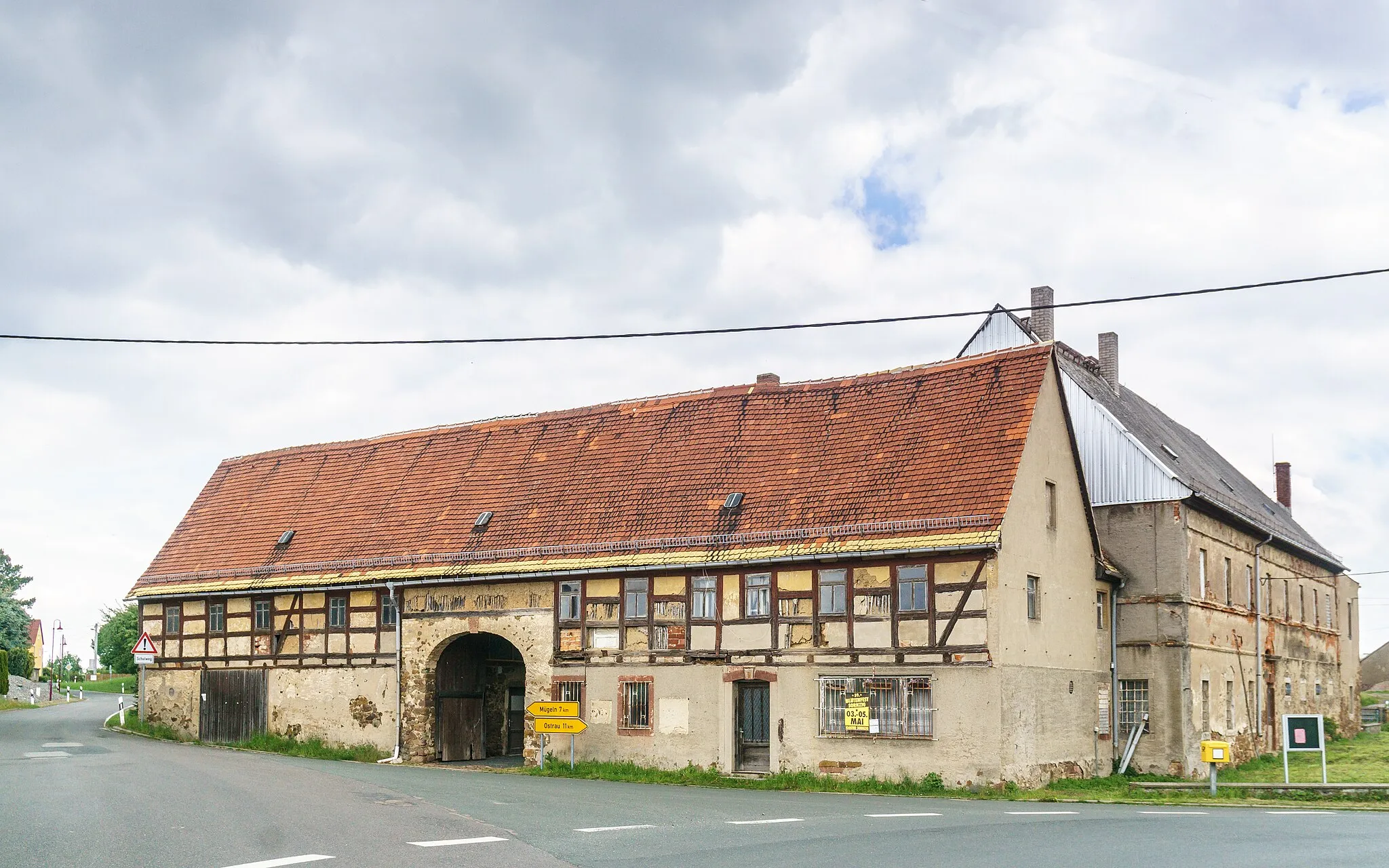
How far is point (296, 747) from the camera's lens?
32.1 m

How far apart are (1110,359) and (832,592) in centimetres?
1616

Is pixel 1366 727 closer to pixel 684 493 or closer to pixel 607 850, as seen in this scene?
pixel 684 493

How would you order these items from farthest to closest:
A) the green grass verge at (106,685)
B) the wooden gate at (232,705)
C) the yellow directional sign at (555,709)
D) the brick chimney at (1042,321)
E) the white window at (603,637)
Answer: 1. the green grass verge at (106,685)
2. the brick chimney at (1042,321)
3. the wooden gate at (232,705)
4. the white window at (603,637)
5. the yellow directional sign at (555,709)

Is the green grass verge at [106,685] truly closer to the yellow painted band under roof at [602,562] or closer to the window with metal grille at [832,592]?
the yellow painted band under roof at [602,562]

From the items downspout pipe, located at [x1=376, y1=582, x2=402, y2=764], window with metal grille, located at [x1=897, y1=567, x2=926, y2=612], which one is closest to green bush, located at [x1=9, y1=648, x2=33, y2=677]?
downspout pipe, located at [x1=376, y1=582, x2=402, y2=764]

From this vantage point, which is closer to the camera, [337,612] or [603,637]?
[603,637]

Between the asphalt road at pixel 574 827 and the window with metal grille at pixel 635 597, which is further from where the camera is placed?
the window with metal grille at pixel 635 597

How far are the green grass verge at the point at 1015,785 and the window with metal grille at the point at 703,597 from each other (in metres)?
2.97

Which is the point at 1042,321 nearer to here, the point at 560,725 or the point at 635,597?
the point at 635,597

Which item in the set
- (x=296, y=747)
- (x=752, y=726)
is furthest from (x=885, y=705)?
(x=296, y=747)

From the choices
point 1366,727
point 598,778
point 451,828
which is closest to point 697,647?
point 598,778

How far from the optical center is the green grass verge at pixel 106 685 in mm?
84375

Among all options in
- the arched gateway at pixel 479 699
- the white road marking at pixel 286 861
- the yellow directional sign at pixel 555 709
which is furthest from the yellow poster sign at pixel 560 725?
the white road marking at pixel 286 861

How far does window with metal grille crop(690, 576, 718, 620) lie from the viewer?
87.6 ft
